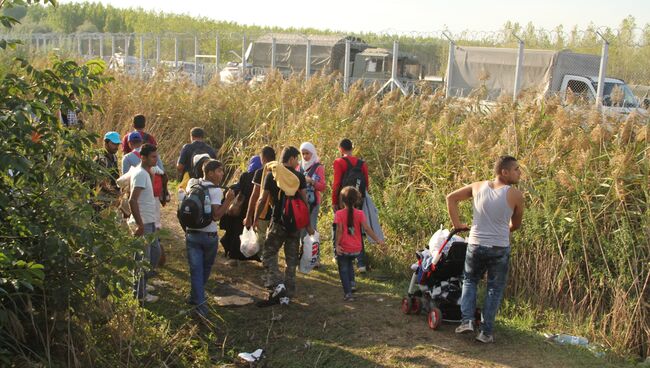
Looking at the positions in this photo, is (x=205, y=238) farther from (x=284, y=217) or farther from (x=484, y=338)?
(x=484, y=338)

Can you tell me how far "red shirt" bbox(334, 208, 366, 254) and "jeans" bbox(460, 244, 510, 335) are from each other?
4.50ft

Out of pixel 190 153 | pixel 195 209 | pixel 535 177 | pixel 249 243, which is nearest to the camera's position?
pixel 195 209

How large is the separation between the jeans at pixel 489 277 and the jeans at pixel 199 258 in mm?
2514

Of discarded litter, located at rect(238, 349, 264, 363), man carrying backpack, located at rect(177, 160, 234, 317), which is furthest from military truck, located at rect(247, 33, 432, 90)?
discarded litter, located at rect(238, 349, 264, 363)

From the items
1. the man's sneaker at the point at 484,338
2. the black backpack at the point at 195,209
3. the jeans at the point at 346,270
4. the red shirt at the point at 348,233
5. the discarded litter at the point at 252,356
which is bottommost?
the discarded litter at the point at 252,356

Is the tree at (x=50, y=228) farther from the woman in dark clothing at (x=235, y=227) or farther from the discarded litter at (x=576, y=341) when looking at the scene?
the discarded litter at (x=576, y=341)

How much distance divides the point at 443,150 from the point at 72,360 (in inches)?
224

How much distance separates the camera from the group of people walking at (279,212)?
6.62 m

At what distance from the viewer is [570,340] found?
6.98 meters

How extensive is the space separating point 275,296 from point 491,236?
2.54 m

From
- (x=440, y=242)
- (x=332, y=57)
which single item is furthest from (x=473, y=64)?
(x=440, y=242)

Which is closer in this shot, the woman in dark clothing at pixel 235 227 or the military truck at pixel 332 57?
the woman in dark clothing at pixel 235 227

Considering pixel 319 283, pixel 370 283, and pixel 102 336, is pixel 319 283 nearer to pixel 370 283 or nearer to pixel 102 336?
pixel 370 283

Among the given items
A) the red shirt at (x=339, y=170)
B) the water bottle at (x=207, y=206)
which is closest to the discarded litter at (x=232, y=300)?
the water bottle at (x=207, y=206)
